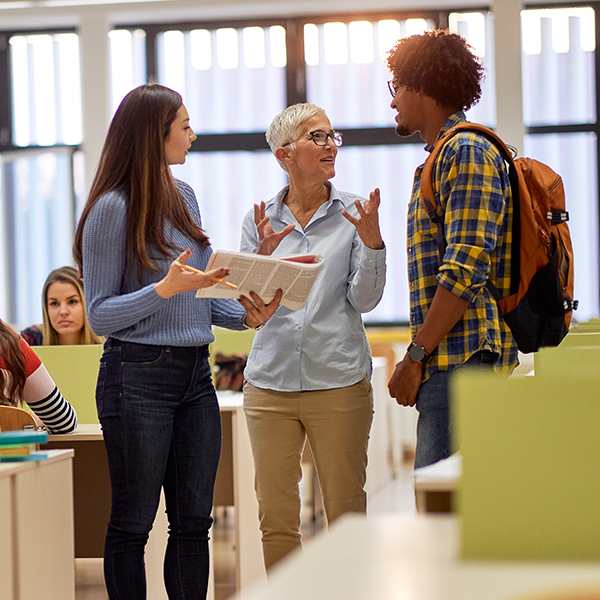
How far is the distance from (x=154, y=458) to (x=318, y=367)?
1.88ft

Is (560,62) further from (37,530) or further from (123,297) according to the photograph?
(37,530)

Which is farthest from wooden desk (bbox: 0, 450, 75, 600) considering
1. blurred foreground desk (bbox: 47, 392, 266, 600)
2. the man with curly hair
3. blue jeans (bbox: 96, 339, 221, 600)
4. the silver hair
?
the silver hair

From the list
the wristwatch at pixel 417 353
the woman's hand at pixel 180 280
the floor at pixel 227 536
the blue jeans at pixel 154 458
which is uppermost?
the woman's hand at pixel 180 280

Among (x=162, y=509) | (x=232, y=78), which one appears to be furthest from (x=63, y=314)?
(x=232, y=78)

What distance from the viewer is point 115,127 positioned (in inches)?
77.2

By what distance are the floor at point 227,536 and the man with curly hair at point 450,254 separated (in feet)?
5.44

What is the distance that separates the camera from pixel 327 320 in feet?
7.38

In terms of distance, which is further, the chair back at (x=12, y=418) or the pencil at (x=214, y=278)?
the chair back at (x=12, y=418)

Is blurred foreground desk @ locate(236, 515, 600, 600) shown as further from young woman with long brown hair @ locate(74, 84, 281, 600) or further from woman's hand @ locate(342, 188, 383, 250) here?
woman's hand @ locate(342, 188, 383, 250)

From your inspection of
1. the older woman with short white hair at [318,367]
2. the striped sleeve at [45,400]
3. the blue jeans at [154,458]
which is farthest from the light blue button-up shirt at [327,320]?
the striped sleeve at [45,400]

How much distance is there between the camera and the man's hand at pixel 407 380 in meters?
1.79

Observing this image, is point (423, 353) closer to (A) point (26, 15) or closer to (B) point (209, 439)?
(B) point (209, 439)

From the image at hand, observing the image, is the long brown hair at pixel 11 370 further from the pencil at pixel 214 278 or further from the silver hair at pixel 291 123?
the silver hair at pixel 291 123

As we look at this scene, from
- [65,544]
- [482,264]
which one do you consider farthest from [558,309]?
[65,544]
